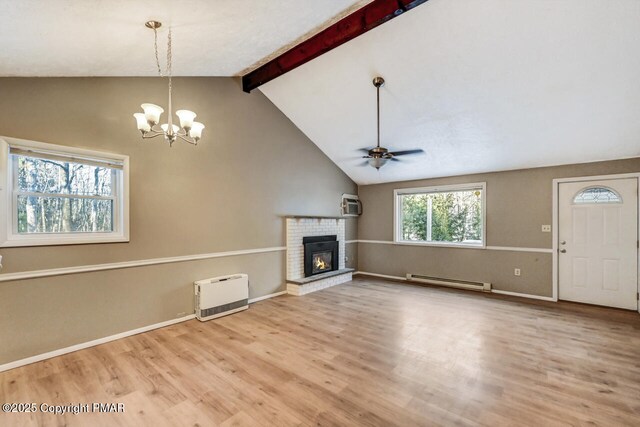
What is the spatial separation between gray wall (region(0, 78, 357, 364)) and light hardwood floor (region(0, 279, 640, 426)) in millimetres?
407

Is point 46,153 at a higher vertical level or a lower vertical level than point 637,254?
higher

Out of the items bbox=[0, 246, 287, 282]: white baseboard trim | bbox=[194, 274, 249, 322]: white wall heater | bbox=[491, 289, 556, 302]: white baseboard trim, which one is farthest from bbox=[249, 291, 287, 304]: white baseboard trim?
bbox=[491, 289, 556, 302]: white baseboard trim

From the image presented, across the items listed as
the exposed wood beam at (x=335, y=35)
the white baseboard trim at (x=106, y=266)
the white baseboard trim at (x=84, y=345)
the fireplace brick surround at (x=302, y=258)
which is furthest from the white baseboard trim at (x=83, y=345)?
the exposed wood beam at (x=335, y=35)

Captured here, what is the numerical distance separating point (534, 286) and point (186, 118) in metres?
5.84

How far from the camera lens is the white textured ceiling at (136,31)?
1.92m

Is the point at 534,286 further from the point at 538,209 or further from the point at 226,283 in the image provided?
the point at 226,283

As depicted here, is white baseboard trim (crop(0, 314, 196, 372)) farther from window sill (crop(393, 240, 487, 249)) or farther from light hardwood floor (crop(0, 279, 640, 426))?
window sill (crop(393, 240, 487, 249))

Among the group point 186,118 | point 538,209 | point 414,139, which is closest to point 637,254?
point 538,209

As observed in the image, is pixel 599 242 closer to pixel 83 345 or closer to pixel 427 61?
pixel 427 61

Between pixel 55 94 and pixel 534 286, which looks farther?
pixel 534 286

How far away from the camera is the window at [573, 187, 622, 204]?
4.39m

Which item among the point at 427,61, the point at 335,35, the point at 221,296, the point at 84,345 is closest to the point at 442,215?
the point at 427,61

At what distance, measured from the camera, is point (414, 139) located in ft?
16.1

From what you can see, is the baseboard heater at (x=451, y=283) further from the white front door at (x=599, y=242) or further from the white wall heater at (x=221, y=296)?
the white wall heater at (x=221, y=296)
